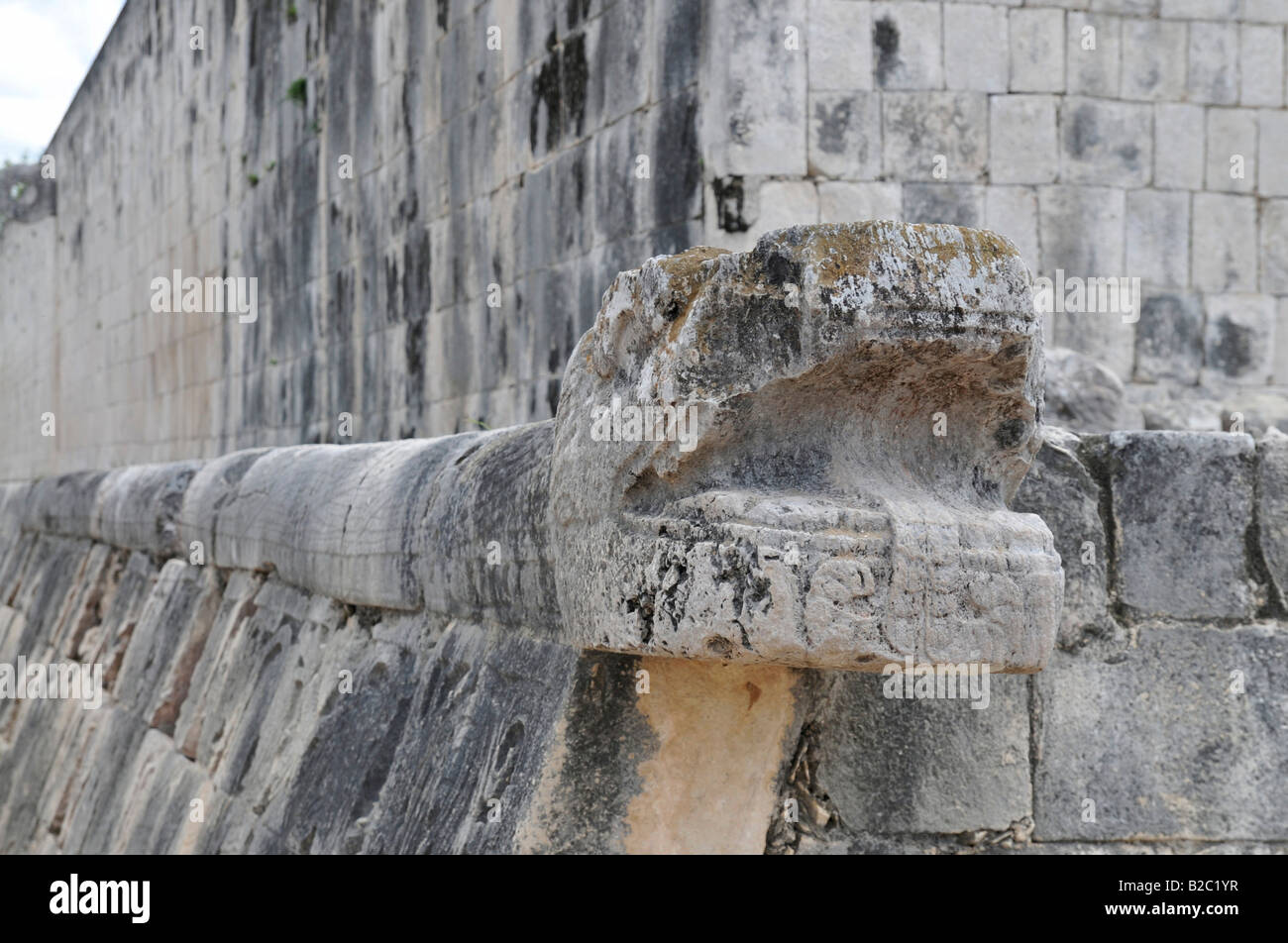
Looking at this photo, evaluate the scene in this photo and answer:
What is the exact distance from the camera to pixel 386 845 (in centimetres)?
289

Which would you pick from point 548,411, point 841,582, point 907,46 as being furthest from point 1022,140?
point 841,582

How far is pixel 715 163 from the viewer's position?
682cm

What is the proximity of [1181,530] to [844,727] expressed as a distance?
2.59 ft

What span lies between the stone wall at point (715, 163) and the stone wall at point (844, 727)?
361 cm

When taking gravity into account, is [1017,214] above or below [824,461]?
above

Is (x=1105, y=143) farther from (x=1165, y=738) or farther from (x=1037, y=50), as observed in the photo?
(x=1165, y=738)

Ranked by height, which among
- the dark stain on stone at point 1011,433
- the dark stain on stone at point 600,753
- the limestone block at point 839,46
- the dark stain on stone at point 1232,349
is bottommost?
the dark stain on stone at point 600,753

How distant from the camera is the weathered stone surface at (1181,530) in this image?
295 cm

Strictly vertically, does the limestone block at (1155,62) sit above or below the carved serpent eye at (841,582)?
above

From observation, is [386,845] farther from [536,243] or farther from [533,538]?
[536,243]

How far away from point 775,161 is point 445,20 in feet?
11.8

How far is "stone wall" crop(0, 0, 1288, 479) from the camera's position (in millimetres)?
6965

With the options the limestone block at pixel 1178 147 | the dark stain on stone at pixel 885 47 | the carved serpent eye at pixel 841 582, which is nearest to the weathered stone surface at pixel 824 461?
the carved serpent eye at pixel 841 582

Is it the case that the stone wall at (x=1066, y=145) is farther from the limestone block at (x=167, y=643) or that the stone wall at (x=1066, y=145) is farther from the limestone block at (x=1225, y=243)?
the limestone block at (x=167, y=643)
